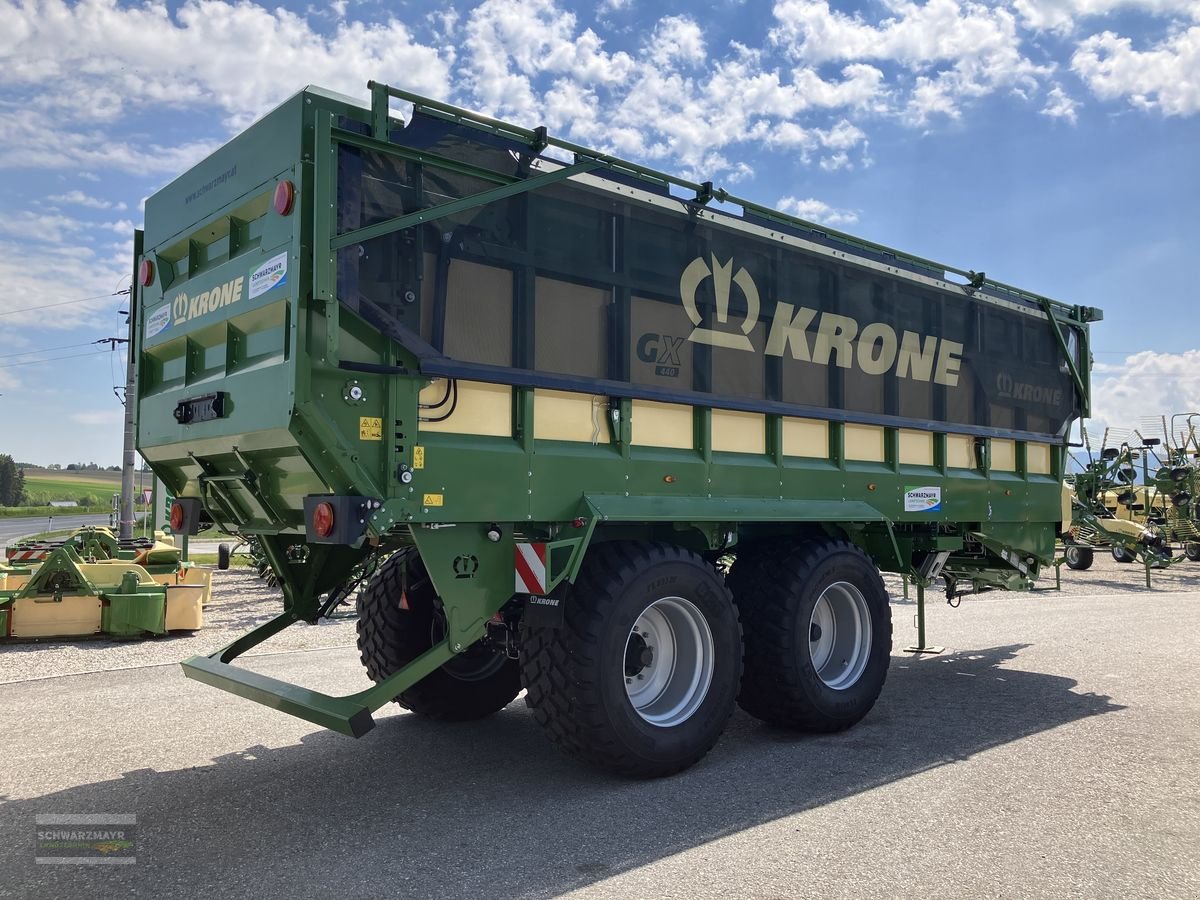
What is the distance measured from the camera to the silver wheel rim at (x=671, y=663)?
5.16 m

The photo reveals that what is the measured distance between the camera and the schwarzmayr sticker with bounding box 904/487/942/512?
691 cm

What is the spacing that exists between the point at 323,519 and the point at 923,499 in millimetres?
4663

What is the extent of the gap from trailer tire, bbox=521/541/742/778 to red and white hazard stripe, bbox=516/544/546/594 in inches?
8.4

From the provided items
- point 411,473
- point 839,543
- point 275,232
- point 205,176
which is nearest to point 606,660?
point 411,473

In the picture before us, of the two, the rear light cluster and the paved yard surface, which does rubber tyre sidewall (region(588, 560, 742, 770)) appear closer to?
the paved yard surface

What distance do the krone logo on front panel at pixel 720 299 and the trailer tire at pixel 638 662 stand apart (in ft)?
4.64

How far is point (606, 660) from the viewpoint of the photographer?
184 inches

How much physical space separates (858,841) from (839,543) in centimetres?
247

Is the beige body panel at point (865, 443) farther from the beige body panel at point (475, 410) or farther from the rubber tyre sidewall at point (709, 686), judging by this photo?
the beige body panel at point (475, 410)

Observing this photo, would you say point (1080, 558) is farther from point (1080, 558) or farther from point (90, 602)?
point (90, 602)

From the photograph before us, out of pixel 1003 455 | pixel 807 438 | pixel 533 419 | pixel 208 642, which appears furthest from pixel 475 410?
pixel 208 642

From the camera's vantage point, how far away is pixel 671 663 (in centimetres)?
A: 532

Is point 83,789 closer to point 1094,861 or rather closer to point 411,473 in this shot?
point 411,473

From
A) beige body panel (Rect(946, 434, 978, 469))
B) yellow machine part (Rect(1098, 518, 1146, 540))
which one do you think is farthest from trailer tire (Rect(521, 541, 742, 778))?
yellow machine part (Rect(1098, 518, 1146, 540))
